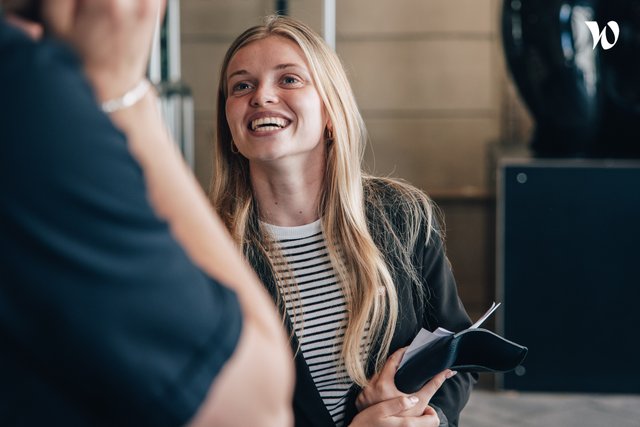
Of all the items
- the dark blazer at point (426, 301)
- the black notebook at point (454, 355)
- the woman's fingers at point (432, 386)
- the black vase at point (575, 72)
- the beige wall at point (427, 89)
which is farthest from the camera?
the beige wall at point (427, 89)

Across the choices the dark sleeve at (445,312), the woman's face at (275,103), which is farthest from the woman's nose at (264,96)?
the dark sleeve at (445,312)

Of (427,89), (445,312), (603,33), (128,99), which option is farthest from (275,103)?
(427,89)

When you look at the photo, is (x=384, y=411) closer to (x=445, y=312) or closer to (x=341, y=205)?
(x=445, y=312)

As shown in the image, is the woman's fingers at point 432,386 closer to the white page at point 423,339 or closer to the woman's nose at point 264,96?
the white page at point 423,339

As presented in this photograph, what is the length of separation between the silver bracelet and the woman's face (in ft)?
3.67

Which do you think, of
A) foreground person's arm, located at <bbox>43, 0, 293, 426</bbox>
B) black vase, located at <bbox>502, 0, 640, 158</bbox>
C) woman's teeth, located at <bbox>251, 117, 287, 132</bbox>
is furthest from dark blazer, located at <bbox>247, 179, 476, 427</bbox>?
black vase, located at <bbox>502, 0, 640, 158</bbox>

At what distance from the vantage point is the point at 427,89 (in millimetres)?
5090

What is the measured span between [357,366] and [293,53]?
24.5 inches

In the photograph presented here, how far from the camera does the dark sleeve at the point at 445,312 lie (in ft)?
5.36

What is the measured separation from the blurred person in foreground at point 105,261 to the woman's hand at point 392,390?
94cm

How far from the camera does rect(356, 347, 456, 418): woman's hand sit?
1.50 meters

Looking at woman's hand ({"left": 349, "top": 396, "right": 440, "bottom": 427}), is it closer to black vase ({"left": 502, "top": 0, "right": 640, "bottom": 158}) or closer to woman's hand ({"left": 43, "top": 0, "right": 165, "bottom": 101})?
woman's hand ({"left": 43, "top": 0, "right": 165, "bottom": 101})

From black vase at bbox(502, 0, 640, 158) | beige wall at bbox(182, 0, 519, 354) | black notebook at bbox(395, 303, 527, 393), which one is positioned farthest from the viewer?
beige wall at bbox(182, 0, 519, 354)

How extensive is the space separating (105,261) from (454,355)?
1014mm
